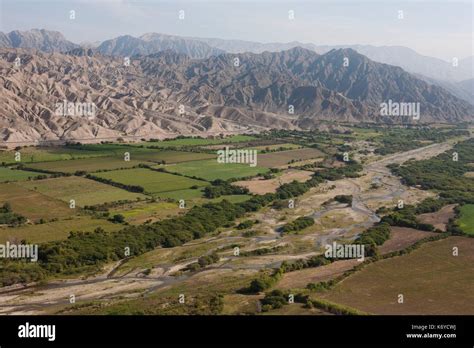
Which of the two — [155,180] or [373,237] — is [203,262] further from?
[155,180]

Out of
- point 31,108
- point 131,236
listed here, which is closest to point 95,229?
point 131,236

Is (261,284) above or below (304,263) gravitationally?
above

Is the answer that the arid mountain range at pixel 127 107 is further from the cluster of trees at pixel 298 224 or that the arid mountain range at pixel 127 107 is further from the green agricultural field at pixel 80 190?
the cluster of trees at pixel 298 224

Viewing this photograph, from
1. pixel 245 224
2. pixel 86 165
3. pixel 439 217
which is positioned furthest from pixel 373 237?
pixel 86 165

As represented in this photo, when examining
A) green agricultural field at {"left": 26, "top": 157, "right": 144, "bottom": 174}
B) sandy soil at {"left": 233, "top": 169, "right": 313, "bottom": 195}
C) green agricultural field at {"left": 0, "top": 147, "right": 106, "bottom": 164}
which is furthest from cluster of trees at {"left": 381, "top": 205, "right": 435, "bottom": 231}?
green agricultural field at {"left": 0, "top": 147, "right": 106, "bottom": 164}

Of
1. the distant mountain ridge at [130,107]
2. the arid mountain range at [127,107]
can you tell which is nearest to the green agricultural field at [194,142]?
the distant mountain ridge at [130,107]

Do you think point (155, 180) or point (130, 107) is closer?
point (155, 180)
